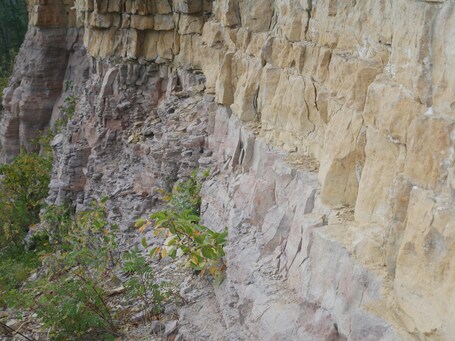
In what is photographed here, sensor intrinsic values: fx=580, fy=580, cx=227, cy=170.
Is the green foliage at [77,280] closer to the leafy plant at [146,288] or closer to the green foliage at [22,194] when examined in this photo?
the leafy plant at [146,288]

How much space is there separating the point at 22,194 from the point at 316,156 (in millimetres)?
10513

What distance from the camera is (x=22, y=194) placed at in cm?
1387

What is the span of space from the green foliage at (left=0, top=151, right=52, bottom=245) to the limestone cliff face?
4115mm

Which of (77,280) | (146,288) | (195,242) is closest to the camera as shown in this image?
(195,242)

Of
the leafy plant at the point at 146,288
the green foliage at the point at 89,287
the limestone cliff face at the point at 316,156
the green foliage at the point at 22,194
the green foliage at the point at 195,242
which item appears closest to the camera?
the limestone cliff face at the point at 316,156

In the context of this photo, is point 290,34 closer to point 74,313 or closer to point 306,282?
point 306,282

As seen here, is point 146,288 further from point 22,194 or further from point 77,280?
point 22,194

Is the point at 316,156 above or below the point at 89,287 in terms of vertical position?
above

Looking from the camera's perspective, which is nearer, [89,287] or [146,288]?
[146,288]

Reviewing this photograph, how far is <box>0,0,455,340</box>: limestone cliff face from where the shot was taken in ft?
10.0

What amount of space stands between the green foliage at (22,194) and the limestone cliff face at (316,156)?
411 cm

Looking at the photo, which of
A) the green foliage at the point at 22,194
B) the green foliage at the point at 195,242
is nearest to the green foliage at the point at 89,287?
the green foliage at the point at 195,242

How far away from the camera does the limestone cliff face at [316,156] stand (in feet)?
10.0

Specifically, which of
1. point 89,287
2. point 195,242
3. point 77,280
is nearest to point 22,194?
point 77,280
